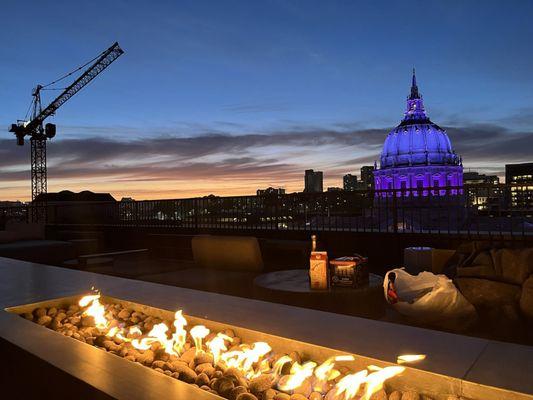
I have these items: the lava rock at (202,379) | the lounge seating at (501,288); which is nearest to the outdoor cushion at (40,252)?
the lava rock at (202,379)

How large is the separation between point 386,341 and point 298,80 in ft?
72.9

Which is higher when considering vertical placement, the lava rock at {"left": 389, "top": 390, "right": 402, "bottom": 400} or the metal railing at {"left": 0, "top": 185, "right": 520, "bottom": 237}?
the metal railing at {"left": 0, "top": 185, "right": 520, "bottom": 237}

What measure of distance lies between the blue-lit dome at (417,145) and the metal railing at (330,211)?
290ft

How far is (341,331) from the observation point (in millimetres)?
2428

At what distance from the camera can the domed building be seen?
316 ft

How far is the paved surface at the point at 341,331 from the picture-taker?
187 cm

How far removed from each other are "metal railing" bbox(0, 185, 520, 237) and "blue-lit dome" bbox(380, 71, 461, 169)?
88290 mm

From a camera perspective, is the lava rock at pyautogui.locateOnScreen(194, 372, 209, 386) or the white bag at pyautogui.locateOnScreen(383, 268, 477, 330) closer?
the lava rock at pyautogui.locateOnScreen(194, 372, 209, 386)

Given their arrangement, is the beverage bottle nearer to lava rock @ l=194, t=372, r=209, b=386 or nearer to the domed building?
lava rock @ l=194, t=372, r=209, b=386

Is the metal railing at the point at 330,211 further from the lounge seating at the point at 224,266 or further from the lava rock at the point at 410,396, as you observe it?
the lava rock at the point at 410,396

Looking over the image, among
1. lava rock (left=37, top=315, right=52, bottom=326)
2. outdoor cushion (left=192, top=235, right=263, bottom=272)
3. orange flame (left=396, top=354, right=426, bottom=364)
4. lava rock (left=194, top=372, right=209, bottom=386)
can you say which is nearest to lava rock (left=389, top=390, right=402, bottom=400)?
orange flame (left=396, top=354, right=426, bottom=364)

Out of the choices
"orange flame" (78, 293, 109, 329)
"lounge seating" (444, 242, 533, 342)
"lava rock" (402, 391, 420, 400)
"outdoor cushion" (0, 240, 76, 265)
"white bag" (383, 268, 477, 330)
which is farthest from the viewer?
"outdoor cushion" (0, 240, 76, 265)

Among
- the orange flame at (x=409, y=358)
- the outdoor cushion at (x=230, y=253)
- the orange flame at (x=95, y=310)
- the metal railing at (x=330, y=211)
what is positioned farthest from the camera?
the metal railing at (x=330, y=211)

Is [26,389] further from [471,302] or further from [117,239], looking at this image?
[117,239]
